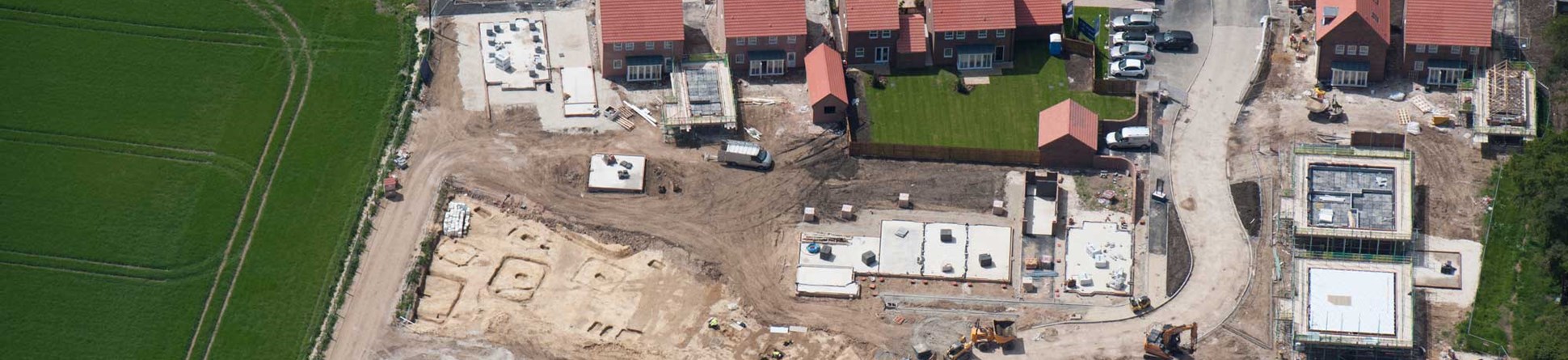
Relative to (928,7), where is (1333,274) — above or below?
below

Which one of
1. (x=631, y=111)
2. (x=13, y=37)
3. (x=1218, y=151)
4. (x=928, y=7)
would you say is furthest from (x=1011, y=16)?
(x=13, y=37)

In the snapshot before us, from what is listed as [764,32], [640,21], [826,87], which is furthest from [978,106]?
[640,21]

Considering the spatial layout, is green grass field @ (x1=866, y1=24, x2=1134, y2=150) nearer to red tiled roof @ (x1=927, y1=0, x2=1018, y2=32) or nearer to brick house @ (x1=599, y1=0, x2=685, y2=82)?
red tiled roof @ (x1=927, y1=0, x2=1018, y2=32)

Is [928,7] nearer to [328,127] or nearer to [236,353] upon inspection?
[328,127]

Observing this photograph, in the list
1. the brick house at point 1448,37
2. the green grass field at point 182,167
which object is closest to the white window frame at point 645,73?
the green grass field at point 182,167

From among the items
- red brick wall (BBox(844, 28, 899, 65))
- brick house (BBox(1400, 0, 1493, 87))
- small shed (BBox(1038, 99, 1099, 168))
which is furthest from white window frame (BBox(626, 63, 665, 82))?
brick house (BBox(1400, 0, 1493, 87))

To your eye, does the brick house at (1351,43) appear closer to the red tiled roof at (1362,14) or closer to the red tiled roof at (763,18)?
the red tiled roof at (1362,14)
